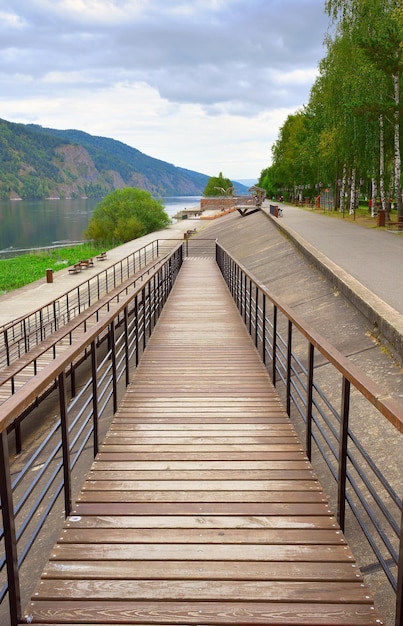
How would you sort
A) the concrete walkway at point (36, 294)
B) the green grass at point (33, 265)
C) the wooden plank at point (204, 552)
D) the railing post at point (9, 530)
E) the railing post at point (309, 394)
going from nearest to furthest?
the railing post at point (9, 530)
the wooden plank at point (204, 552)
the railing post at point (309, 394)
the concrete walkway at point (36, 294)
the green grass at point (33, 265)

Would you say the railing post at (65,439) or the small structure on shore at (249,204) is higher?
the small structure on shore at (249,204)

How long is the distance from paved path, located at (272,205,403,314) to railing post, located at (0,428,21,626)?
696 cm

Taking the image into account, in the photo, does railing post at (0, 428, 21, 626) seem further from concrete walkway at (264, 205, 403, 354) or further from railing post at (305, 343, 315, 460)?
concrete walkway at (264, 205, 403, 354)

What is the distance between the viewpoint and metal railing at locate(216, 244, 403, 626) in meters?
2.59

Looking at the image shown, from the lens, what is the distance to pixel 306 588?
8.88 feet

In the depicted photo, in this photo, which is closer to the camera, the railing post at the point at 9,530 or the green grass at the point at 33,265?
the railing post at the point at 9,530

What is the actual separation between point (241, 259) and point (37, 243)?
67.7 metres

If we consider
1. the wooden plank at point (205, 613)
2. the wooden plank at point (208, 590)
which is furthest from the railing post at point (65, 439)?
the wooden plank at point (205, 613)

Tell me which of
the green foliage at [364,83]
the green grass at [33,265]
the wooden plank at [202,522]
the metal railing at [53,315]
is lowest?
the green grass at [33,265]

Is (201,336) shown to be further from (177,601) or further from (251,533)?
(177,601)

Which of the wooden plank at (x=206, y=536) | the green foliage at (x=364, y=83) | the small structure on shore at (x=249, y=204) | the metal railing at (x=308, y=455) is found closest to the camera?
the metal railing at (x=308, y=455)

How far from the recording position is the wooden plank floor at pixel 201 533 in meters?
2.58

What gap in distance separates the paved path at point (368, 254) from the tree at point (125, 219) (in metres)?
42.8

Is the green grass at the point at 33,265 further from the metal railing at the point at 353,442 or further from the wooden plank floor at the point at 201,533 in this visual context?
the wooden plank floor at the point at 201,533
